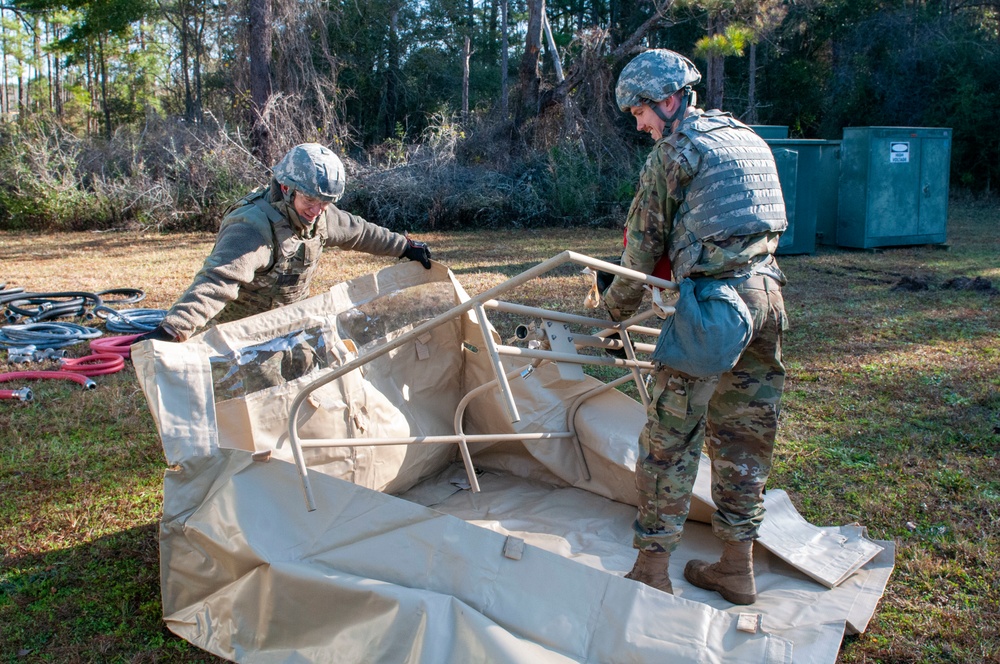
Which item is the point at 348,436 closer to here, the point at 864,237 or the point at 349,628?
the point at 349,628

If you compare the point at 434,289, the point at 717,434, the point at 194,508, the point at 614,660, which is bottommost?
the point at 614,660

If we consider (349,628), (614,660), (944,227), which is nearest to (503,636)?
(614,660)

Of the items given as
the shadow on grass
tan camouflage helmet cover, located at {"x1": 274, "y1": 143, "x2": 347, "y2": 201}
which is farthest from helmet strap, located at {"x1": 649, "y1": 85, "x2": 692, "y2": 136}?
the shadow on grass

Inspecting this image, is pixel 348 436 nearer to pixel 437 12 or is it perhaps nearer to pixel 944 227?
pixel 944 227

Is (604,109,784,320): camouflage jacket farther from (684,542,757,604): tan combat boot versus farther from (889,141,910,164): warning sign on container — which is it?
(889,141,910,164): warning sign on container

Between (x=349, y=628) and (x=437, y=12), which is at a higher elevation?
(x=437, y=12)

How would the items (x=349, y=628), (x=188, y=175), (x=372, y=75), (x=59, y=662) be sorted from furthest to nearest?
(x=372, y=75) → (x=188, y=175) → (x=59, y=662) → (x=349, y=628)

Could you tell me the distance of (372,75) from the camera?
67.6 ft

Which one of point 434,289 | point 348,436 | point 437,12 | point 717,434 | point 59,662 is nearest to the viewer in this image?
point 59,662

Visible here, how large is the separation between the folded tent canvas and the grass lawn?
0.22 metres

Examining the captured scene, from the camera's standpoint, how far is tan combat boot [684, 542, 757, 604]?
283cm

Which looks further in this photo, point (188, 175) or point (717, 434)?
point (188, 175)

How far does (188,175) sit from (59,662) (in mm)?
12104

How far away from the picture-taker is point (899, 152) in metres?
10.4
